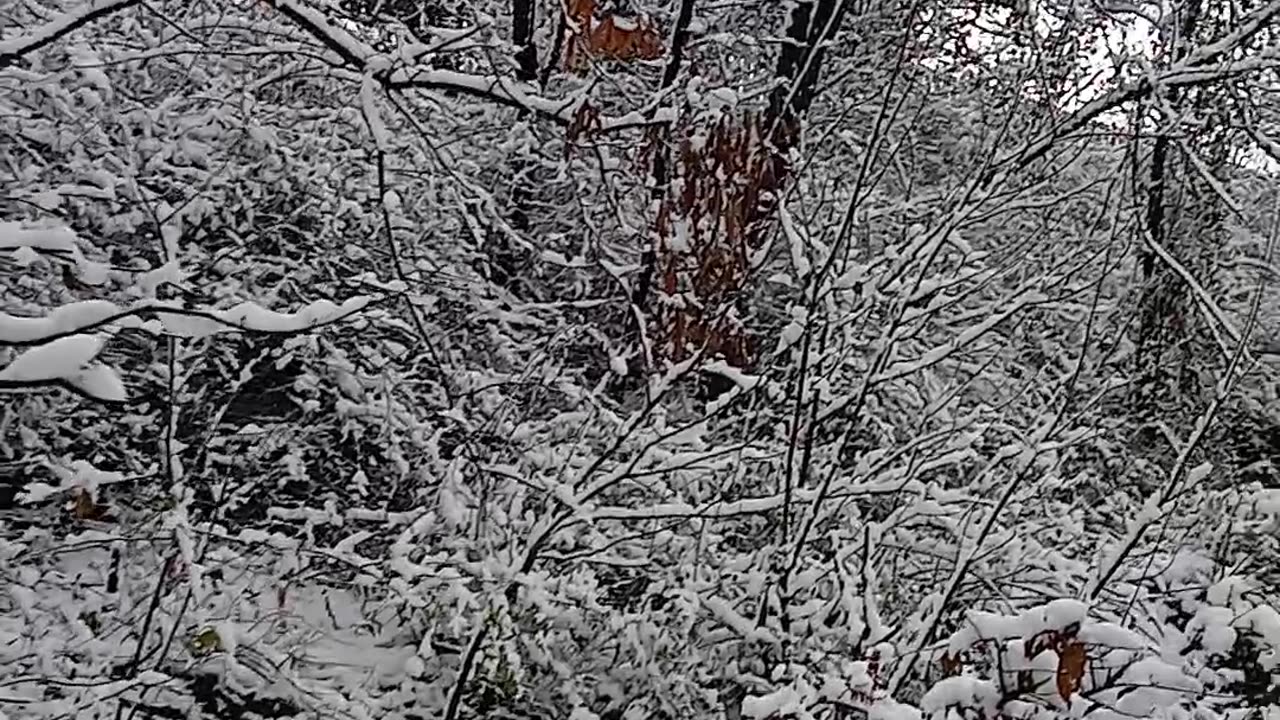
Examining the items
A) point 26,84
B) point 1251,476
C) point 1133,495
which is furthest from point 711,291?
point 1251,476

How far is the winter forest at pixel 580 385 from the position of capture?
3.46 metres

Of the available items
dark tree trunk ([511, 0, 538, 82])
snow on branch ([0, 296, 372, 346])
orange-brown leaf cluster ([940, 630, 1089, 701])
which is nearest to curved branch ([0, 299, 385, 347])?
snow on branch ([0, 296, 372, 346])

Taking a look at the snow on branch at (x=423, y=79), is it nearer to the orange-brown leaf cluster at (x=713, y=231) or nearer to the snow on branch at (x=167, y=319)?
the orange-brown leaf cluster at (x=713, y=231)

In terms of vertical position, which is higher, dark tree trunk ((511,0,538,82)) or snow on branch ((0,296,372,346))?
dark tree trunk ((511,0,538,82))

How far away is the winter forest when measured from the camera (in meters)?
3.46

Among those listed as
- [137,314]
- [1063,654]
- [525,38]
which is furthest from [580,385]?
[137,314]

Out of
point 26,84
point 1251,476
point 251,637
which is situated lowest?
point 1251,476

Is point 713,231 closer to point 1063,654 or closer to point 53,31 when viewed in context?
point 1063,654

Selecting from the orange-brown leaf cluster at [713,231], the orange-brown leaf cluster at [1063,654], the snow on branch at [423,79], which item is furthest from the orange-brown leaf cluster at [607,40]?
the orange-brown leaf cluster at [1063,654]

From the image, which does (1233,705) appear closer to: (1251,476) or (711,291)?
(711,291)

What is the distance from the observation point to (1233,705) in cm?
280

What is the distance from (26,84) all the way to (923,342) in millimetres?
4041

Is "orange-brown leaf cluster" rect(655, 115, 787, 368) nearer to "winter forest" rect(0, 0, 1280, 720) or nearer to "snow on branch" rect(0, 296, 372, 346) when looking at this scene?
"winter forest" rect(0, 0, 1280, 720)

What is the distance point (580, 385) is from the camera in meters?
5.12
